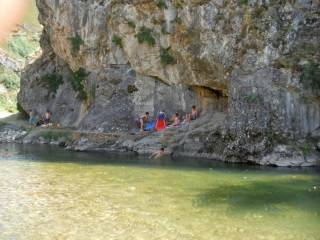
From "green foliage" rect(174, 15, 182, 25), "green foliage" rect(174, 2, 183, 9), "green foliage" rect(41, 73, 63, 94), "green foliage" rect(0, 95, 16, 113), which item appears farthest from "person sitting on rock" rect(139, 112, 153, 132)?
"green foliage" rect(0, 95, 16, 113)

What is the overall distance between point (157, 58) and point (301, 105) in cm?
1185

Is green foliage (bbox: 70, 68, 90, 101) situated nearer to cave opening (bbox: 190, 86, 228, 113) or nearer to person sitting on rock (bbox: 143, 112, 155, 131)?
person sitting on rock (bbox: 143, 112, 155, 131)

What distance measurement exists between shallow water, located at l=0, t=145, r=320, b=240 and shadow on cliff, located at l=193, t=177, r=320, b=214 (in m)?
0.03

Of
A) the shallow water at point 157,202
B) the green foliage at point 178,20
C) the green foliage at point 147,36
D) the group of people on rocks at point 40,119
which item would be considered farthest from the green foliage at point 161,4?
the group of people on rocks at point 40,119

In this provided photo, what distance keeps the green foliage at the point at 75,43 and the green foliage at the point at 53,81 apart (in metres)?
4.68

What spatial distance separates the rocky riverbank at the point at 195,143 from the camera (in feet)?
84.2

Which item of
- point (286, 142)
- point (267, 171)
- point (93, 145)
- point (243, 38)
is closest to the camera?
point (267, 171)

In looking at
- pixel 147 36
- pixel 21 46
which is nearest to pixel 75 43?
pixel 147 36

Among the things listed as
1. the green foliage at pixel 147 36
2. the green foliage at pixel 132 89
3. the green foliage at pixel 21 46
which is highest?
the green foliage at pixel 21 46

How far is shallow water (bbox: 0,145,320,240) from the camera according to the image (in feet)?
41.2

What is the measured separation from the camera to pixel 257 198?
16.4 metres

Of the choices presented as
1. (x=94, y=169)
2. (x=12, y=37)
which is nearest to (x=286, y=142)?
(x=94, y=169)

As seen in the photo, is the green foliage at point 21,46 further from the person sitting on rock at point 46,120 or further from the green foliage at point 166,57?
the green foliage at point 166,57

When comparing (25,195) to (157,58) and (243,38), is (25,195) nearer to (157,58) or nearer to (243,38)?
(243,38)
